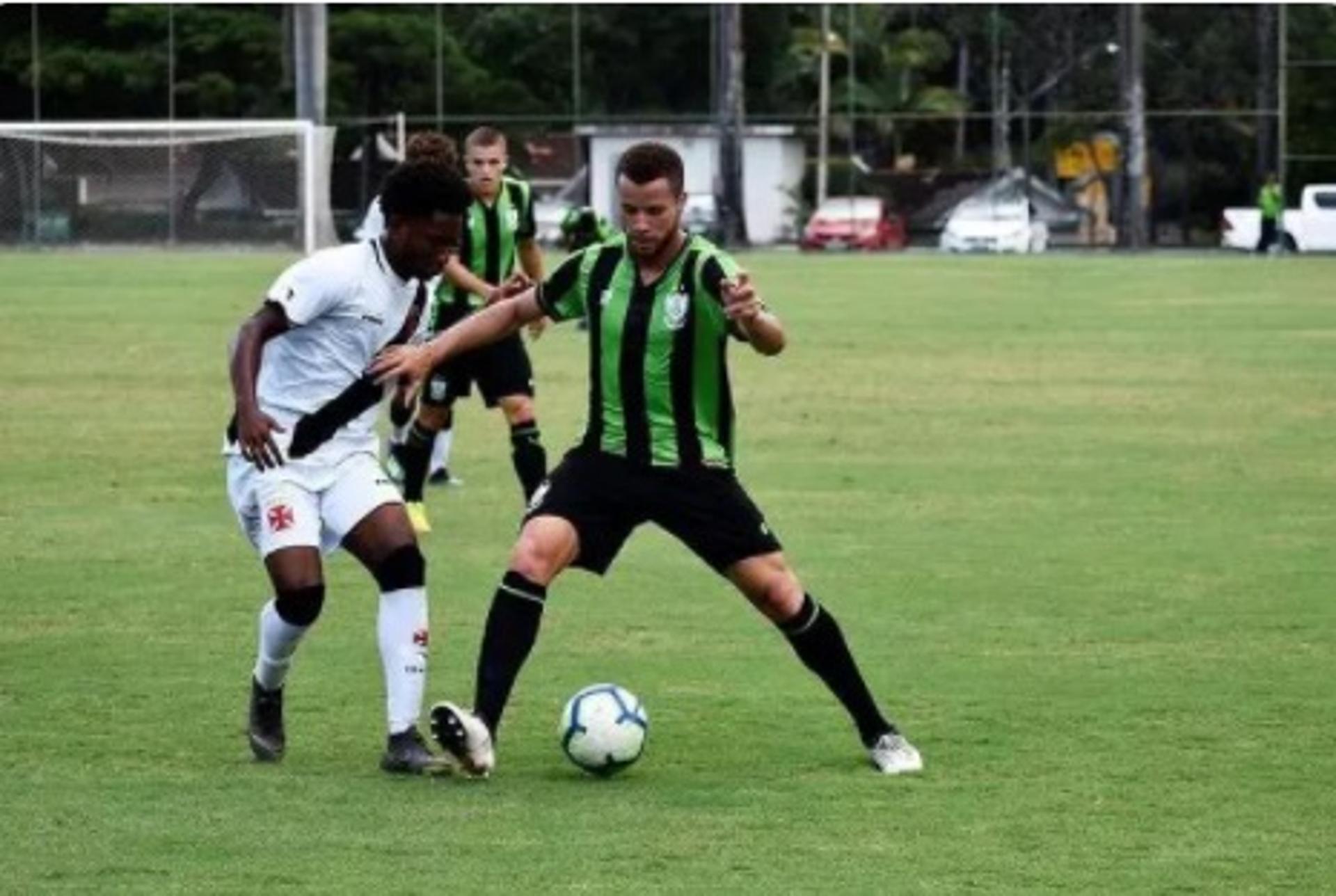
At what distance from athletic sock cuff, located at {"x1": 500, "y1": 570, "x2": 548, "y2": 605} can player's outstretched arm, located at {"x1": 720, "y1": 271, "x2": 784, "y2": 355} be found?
3.07 ft

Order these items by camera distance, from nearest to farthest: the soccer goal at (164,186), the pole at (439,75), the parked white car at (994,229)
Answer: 1. the soccer goal at (164,186)
2. the parked white car at (994,229)
3. the pole at (439,75)

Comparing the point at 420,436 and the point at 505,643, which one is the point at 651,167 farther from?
the point at 420,436

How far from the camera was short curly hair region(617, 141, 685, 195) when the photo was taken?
930cm

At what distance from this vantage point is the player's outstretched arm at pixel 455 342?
31.3 feet

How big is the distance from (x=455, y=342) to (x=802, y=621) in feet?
4.22

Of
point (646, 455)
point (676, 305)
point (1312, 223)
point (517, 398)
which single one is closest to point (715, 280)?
point (676, 305)

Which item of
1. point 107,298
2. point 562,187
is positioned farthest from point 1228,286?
point 562,187

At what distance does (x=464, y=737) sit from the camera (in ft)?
30.1

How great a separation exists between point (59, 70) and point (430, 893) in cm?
6143

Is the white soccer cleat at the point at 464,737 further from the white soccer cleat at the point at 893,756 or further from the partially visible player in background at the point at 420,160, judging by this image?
the white soccer cleat at the point at 893,756

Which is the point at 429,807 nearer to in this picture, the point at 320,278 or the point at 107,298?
the point at 320,278

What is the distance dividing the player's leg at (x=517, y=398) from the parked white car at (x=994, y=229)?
50.9 metres

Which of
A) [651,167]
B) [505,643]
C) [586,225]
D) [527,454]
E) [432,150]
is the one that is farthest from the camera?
[586,225]

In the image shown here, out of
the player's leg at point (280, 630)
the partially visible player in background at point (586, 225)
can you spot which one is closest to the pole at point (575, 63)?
the partially visible player in background at point (586, 225)
